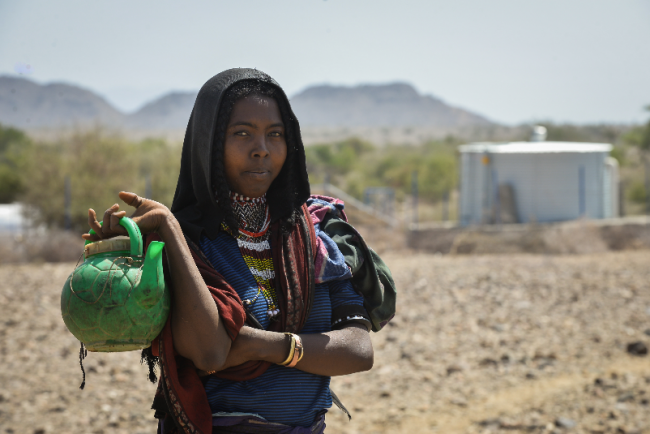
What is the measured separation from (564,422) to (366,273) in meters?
3.44

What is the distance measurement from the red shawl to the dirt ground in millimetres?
3273

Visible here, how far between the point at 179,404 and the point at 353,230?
742 mm

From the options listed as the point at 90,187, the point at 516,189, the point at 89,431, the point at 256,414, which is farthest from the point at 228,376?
the point at 516,189

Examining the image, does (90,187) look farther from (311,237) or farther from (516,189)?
(311,237)

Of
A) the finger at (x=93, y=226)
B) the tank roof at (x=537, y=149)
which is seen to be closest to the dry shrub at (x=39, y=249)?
the finger at (x=93, y=226)

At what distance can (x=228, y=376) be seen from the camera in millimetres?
1680

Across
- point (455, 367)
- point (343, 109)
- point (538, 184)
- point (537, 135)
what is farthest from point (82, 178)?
point (343, 109)

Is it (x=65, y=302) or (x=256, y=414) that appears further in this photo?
(x=256, y=414)

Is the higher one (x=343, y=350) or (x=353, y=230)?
(x=353, y=230)

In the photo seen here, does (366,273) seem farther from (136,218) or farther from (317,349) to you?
(136,218)

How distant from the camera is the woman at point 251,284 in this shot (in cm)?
158

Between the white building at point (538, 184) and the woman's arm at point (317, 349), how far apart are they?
52.5ft

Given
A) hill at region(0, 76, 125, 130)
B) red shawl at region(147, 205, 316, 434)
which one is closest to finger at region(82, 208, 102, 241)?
red shawl at region(147, 205, 316, 434)

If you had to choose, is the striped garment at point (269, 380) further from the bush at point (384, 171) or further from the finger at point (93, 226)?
the bush at point (384, 171)
